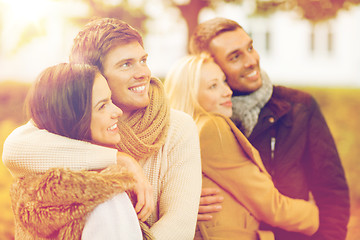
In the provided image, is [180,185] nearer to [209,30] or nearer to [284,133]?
[284,133]

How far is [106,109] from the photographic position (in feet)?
6.15

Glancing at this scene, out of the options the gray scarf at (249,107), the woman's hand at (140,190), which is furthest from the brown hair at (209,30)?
the woman's hand at (140,190)

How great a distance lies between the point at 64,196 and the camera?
1743 mm

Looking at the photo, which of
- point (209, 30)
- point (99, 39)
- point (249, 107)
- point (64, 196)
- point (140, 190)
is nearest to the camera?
point (64, 196)

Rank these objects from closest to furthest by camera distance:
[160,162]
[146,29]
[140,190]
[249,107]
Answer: [140,190], [160,162], [249,107], [146,29]

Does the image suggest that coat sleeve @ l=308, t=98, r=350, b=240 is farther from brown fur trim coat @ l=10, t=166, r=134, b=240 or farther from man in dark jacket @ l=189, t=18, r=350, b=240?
brown fur trim coat @ l=10, t=166, r=134, b=240

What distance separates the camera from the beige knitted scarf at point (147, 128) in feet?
6.73

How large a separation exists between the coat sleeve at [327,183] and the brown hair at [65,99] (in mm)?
1304

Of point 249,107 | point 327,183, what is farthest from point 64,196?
point 327,183

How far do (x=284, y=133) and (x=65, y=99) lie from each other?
124 cm


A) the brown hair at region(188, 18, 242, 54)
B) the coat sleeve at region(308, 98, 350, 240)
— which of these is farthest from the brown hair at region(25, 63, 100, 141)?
the coat sleeve at region(308, 98, 350, 240)

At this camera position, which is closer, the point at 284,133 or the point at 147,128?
the point at 147,128

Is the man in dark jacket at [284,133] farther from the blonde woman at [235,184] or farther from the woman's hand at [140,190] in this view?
the woman's hand at [140,190]

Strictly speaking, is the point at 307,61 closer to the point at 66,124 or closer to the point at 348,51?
the point at 348,51
